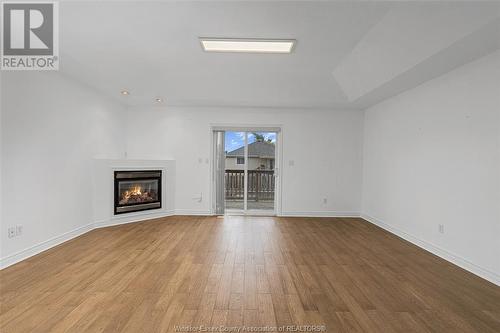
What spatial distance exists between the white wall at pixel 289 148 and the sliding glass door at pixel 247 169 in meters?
0.29

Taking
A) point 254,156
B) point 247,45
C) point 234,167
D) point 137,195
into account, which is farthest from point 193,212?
point 247,45

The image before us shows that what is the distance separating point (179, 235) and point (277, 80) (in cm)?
309

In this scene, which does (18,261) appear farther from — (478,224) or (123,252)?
(478,224)

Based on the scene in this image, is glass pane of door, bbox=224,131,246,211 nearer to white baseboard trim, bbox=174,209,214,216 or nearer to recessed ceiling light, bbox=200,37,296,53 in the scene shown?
white baseboard trim, bbox=174,209,214,216

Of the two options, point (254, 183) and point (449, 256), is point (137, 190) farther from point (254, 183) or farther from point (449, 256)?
point (449, 256)

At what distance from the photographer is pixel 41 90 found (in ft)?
10.4

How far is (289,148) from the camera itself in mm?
5543

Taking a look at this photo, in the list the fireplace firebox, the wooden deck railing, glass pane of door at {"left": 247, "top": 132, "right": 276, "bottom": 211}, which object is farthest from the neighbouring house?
the fireplace firebox

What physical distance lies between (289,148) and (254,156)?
885mm

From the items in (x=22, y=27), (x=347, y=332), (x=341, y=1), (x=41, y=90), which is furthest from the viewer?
(x=41, y=90)

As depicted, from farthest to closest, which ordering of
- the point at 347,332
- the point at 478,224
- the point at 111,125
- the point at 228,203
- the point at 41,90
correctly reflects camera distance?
the point at 228,203, the point at 111,125, the point at 41,90, the point at 478,224, the point at 347,332

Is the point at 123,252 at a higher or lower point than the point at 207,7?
lower

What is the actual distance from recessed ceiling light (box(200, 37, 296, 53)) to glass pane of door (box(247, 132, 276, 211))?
9.38 ft

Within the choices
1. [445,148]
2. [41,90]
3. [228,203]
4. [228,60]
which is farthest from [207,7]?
[228,203]
